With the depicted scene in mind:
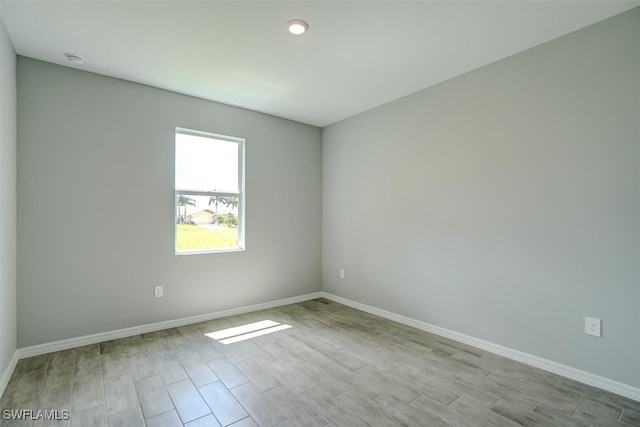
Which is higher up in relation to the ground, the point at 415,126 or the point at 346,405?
the point at 415,126

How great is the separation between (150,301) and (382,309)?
2658 millimetres

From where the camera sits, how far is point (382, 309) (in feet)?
12.5

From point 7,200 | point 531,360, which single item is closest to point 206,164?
point 7,200

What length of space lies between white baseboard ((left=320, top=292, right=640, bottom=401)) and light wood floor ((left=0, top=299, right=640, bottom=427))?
0.21ft

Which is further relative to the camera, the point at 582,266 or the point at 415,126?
the point at 415,126

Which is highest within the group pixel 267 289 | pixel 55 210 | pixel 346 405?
pixel 55 210

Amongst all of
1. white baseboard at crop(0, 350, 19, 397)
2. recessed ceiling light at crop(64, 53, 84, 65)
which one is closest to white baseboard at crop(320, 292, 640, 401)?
white baseboard at crop(0, 350, 19, 397)

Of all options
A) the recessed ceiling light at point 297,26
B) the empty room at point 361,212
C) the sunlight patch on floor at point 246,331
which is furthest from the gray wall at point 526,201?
the recessed ceiling light at point 297,26

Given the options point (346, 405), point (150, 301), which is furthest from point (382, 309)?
point (150, 301)

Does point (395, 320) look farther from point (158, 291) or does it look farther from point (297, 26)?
point (297, 26)

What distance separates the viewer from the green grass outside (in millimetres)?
3510

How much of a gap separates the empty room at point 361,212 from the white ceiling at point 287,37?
0.02m

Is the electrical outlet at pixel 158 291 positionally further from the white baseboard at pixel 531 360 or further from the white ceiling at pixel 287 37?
the white baseboard at pixel 531 360

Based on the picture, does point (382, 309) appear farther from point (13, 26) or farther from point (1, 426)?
point (13, 26)
